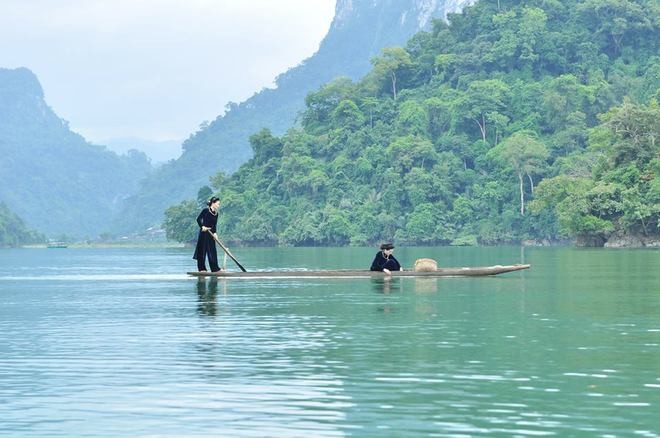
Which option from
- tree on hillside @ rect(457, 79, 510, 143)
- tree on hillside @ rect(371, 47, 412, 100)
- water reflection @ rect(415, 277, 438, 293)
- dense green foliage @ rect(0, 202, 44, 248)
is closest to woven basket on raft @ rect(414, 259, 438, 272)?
water reflection @ rect(415, 277, 438, 293)

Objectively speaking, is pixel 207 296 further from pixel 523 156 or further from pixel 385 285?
pixel 523 156

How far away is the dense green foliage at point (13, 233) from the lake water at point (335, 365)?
145 m

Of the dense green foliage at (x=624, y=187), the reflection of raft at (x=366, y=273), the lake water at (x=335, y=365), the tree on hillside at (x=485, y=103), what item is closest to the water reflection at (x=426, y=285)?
the reflection of raft at (x=366, y=273)

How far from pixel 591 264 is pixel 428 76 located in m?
103

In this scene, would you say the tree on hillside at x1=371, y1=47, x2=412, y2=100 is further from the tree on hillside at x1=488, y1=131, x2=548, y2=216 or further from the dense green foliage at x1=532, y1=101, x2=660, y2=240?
the dense green foliage at x1=532, y1=101, x2=660, y2=240

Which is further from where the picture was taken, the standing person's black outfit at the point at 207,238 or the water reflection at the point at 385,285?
the standing person's black outfit at the point at 207,238

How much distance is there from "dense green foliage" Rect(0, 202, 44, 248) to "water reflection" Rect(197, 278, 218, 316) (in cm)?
13696

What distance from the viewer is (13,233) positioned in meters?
176

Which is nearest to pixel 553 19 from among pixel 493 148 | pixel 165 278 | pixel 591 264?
pixel 493 148

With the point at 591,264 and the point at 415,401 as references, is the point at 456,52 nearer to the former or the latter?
the point at 591,264

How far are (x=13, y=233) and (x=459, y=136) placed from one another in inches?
2888

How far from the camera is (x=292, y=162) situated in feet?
463

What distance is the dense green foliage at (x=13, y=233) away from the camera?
172625 mm

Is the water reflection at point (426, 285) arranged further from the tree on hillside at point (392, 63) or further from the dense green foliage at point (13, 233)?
the dense green foliage at point (13, 233)
